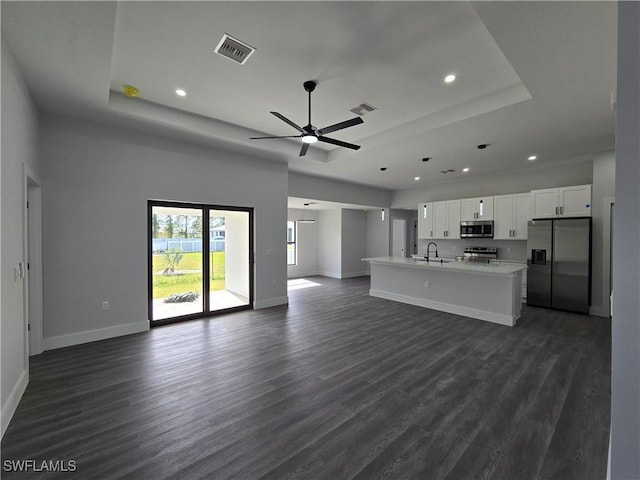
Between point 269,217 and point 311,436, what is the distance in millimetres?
4271

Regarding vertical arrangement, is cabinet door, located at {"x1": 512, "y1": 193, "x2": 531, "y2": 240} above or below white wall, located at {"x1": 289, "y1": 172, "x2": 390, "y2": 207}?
below

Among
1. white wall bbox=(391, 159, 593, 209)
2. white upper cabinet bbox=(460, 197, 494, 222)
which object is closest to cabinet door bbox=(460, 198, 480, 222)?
white upper cabinet bbox=(460, 197, 494, 222)

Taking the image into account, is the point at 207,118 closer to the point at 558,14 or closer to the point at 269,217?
the point at 269,217

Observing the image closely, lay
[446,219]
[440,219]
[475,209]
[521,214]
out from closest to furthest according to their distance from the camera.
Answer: [521,214] < [475,209] < [446,219] < [440,219]

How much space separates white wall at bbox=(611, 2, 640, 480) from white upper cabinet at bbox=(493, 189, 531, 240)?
19.8ft

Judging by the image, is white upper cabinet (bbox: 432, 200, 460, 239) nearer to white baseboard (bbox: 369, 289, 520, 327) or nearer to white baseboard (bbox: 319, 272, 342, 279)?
white baseboard (bbox: 369, 289, 520, 327)

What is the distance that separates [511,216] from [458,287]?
8.67ft

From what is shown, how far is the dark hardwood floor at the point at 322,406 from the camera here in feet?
5.79

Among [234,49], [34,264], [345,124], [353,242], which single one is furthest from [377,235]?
[34,264]

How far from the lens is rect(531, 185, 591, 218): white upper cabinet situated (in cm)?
521

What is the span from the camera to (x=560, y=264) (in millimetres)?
5297

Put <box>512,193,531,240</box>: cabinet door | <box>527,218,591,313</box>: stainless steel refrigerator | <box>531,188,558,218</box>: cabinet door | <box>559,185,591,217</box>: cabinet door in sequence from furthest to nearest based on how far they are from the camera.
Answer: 1. <box>512,193,531,240</box>: cabinet door
2. <box>531,188,558,218</box>: cabinet door
3. <box>559,185,591,217</box>: cabinet door
4. <box>527,218,591,313</box>: stainless steel refrigerator

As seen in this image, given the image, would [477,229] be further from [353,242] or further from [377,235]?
[353,242]
